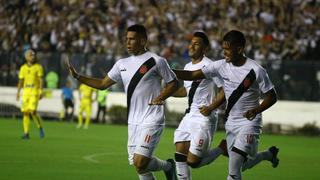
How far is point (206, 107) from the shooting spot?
529 inches

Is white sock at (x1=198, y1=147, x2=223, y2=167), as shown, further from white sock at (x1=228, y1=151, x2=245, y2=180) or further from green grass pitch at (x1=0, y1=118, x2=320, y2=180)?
green grass pitch at (x1=0, y1=118, x2=320, y2=180)

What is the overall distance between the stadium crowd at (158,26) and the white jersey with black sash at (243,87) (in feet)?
65.7

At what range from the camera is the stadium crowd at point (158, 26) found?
108 ft

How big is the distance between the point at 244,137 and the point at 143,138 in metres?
1.36

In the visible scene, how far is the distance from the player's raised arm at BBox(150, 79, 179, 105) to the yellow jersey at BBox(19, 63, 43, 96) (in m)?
13.6

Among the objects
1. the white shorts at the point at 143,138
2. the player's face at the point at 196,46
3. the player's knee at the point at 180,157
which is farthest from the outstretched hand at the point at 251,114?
the player's face at the point at 196,46

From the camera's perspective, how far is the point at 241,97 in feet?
39.8

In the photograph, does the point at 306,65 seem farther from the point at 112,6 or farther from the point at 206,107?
the point at 206,107

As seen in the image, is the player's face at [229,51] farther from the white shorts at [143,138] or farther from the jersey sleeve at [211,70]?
the white shorts at [143,138]

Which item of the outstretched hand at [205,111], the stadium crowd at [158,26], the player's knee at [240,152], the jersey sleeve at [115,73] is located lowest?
the player's knee at [240,152]

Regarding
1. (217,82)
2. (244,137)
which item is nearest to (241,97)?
(244,137)

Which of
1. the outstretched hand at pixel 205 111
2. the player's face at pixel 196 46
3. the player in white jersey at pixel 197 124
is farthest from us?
the player's face at pixel 196 46

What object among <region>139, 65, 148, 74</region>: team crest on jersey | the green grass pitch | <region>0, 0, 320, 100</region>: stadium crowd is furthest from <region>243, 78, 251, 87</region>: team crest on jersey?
<region>0, 0, 320, 100</region>: stadium crowd

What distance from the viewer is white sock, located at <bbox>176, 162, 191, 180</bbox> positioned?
13523 mm
